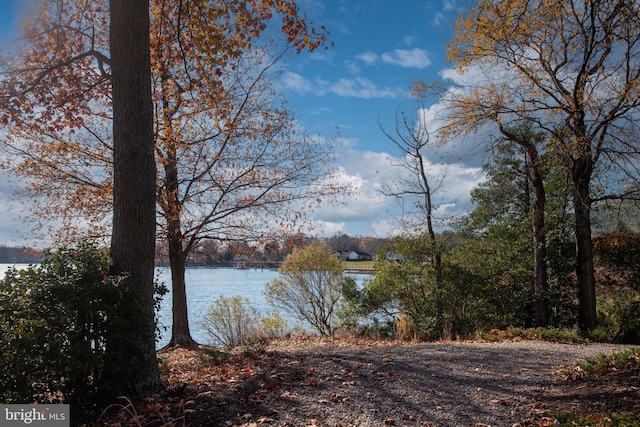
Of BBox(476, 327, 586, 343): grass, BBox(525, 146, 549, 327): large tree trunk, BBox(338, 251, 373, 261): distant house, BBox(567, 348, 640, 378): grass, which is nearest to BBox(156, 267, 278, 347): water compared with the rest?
BBox(338, 251, 373, 261): distant house

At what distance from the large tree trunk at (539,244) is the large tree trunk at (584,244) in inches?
33.0

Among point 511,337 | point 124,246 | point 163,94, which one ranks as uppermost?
point 163,94

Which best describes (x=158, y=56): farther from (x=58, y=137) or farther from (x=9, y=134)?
(x=9, y=134)

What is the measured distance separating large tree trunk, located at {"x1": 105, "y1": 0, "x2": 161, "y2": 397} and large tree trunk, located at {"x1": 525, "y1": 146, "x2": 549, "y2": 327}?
378 inches

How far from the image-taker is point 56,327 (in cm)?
423

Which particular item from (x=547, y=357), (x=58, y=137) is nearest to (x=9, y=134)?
(x=58, y=137)

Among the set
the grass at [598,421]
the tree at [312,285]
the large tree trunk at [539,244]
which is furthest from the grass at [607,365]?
the tree at [312,285]

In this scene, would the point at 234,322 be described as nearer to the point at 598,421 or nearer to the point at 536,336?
the point at 536,336

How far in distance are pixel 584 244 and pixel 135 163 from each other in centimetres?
1037

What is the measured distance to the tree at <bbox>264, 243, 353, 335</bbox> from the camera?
1495cm

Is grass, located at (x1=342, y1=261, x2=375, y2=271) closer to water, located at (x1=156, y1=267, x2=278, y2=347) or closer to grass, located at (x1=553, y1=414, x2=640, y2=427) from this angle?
water, located at (x1=156, y1=267, x2=278, y2=347)

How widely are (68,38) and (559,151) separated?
411 inches

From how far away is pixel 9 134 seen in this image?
8883mm

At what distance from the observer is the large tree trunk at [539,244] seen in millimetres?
11500
